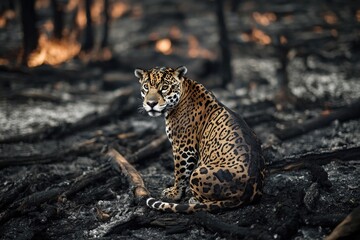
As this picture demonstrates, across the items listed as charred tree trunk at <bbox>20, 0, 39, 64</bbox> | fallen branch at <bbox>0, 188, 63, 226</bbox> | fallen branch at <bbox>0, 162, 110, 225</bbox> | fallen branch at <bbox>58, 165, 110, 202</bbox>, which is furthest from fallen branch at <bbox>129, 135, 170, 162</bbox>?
charred tree trunk at <bbox>20, 0, 39, 64</bbox>

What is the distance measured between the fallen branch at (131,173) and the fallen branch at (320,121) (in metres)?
4.19

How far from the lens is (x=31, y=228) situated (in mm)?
7520

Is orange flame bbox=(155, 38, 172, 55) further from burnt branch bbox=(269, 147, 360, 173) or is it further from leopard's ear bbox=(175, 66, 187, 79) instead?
leopard's ear bbox=(175, 66, 187, 79)

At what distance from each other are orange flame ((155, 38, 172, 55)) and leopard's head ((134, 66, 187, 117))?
13.3m

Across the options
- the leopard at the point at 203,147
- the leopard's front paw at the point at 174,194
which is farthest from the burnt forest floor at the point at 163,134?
the leopard's front paw at the point at 174,194

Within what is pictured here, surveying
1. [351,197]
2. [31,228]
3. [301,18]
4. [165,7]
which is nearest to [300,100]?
[351,197]

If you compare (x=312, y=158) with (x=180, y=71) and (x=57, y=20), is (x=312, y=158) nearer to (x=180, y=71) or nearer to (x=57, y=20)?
(x=180, y=71)

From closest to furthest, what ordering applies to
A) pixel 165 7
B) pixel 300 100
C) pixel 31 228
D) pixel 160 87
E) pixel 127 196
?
pixel 31 228 → pixel 160 87 → pixel 127 196 → pixel 300 100 → pixel 165 7

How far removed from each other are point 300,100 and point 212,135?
796 centimetres

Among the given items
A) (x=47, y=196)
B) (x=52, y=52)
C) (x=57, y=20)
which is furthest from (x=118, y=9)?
(x=47, y=196)

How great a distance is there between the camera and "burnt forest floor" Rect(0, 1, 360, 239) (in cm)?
734

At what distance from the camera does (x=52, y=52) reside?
Answer: 72.6ft

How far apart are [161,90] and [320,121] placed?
606 centimetres

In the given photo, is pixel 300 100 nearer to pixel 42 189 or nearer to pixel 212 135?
pixel 212 135
